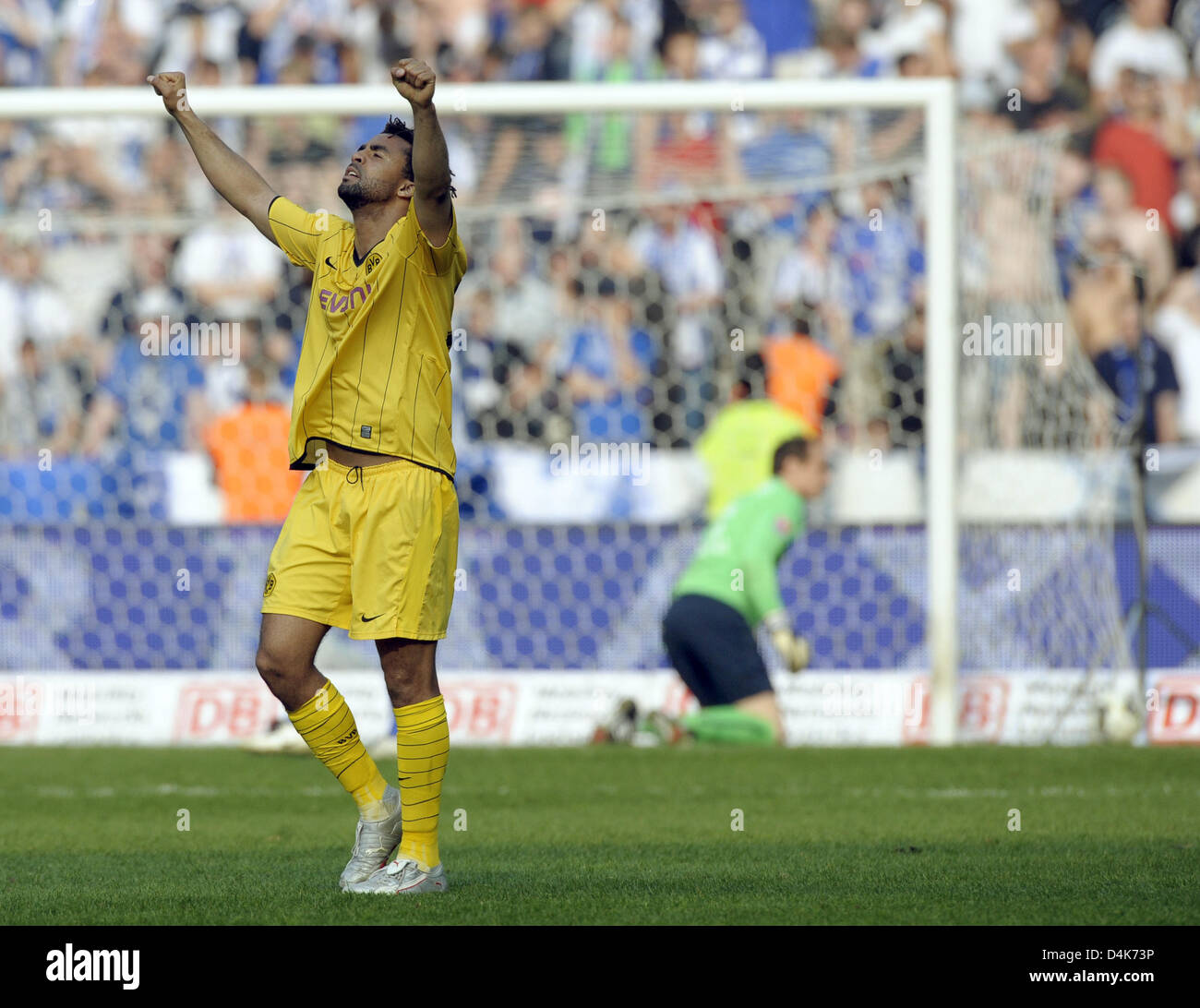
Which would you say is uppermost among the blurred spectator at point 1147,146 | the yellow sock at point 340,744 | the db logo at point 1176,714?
the blurred spectator at point 1147,146

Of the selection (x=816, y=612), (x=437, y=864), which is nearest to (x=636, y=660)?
(x=816, y=612)

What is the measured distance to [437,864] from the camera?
A: 5.23m

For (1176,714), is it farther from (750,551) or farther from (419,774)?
(419,774)

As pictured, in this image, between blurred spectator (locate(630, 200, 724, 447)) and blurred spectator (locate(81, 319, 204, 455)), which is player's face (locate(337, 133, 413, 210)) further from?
blurred spectator (locate(81, 319, 204, 455))

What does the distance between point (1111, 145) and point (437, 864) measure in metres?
10.3

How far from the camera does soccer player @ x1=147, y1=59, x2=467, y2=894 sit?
5129 millimetres

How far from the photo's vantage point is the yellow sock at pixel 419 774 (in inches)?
204

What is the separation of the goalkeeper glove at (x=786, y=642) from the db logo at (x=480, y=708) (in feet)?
5.26

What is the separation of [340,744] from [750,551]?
502 cm

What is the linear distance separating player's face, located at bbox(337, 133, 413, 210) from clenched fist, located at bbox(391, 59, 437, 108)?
0.53 m

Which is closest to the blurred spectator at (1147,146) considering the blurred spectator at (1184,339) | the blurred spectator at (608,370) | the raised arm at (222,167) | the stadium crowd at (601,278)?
the stadium crowd at (601,278)

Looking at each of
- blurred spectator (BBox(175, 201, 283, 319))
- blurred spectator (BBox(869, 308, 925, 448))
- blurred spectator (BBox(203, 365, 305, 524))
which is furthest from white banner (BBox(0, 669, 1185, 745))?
blurred spectator (BBox(175, 201, 283, 319))

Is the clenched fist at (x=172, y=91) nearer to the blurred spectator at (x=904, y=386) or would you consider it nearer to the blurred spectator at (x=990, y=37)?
the blurred spectator at (x=904, y=386)

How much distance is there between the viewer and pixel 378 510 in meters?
5.14
